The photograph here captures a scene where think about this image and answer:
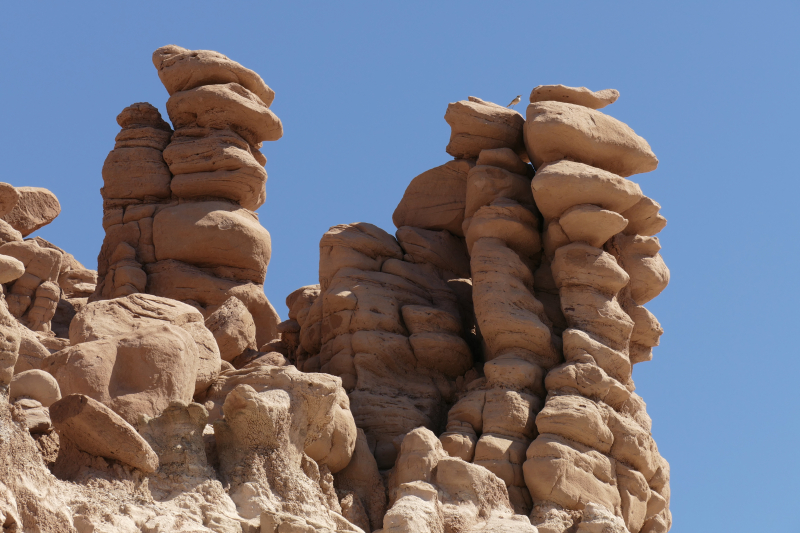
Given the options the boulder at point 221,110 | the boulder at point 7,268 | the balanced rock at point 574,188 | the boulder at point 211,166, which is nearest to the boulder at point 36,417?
the boulder at point 7,268

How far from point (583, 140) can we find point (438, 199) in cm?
306

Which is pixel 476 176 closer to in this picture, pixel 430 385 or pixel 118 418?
pixel 430 385

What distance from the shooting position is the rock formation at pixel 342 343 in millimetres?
12133

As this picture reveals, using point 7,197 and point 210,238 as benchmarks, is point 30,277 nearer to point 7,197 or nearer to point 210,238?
point 7,197

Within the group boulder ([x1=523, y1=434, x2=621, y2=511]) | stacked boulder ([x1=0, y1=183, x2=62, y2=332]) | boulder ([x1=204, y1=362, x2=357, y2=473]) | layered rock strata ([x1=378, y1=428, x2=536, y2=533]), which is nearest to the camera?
layered rock strata ([x1=378, y1=428, x2=536, y2=533])

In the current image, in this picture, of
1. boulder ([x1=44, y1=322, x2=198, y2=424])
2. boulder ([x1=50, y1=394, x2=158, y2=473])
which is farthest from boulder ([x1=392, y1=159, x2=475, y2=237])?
boulder ([x1=50, y1=394, x2=158, y2=473])

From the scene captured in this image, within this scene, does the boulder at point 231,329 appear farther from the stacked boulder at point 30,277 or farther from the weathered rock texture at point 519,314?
the stacked boulder at point 30,277

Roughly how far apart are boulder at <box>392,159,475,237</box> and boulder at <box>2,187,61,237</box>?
6.04 meters

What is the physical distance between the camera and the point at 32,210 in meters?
21.4

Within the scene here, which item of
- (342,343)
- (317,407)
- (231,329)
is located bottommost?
(317,407)


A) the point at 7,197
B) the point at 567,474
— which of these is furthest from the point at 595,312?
the point at 7,197

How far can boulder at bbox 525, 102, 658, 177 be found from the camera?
1888 centimetres

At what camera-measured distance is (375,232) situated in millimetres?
19750

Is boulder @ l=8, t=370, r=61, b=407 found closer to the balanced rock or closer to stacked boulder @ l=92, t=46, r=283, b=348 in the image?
stacked boulder @ l=92, t=46, r=283, b=348
